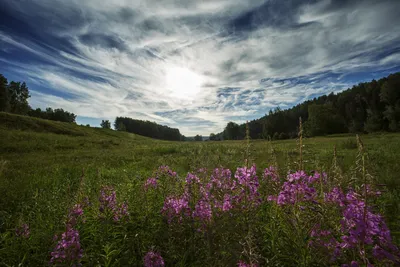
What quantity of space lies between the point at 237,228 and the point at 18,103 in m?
76.4

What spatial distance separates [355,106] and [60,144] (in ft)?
280

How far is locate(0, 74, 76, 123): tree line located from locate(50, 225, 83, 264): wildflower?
192 ft

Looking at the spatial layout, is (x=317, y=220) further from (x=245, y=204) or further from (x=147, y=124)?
(x=147, y=124)

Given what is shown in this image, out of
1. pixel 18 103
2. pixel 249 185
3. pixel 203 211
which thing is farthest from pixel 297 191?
pixel 18 103

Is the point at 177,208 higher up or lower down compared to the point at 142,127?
lower down

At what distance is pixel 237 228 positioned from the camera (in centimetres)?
267

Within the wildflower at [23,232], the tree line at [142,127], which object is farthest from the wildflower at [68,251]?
the tree line at [142,127]

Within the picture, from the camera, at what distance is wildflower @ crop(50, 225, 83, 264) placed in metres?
2.08

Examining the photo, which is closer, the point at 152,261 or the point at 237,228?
the point at 152,261

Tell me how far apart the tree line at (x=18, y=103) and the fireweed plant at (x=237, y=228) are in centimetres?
5795

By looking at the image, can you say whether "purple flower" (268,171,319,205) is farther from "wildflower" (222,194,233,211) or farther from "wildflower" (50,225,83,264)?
"wildflower" (50,225,83,264)

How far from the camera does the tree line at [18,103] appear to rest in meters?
43.9

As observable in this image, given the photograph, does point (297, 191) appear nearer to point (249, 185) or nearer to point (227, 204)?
point (249, 185)

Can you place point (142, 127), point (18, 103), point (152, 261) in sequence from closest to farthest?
point (152, 261), point (18, 103), point (142, 127)
